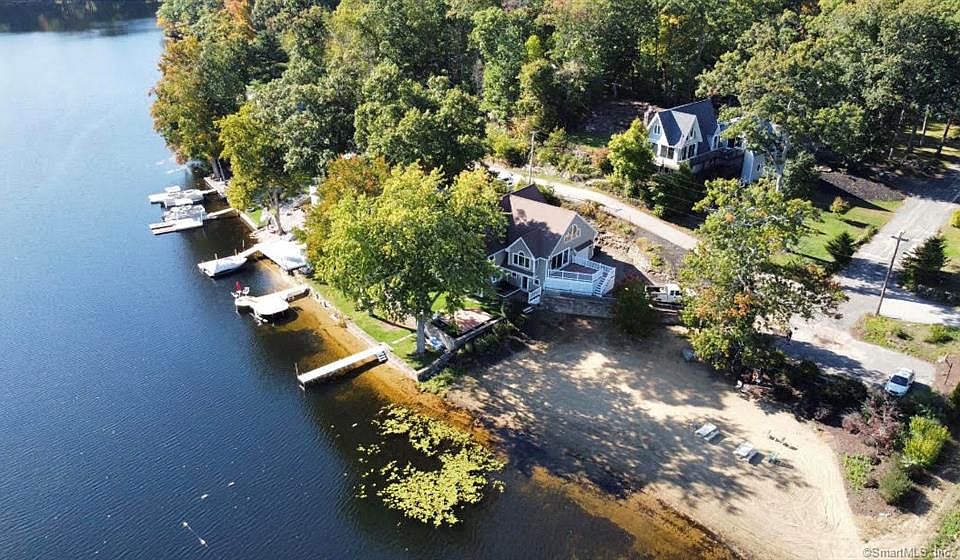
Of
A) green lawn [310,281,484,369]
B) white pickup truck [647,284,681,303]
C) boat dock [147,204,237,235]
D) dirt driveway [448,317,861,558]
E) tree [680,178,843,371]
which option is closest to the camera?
dirt driveway [448,317,861,558]

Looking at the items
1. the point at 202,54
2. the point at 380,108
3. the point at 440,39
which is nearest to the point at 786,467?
the point at 380,108

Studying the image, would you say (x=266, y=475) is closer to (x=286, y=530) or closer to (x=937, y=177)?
(x=286, y=530)

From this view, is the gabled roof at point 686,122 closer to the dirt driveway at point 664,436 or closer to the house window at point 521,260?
the house window at point 521,260

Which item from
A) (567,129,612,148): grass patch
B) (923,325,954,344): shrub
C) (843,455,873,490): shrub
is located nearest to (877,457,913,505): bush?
(843,455,873,490): shrub

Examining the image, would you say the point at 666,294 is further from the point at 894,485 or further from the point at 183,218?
the point at 183,218

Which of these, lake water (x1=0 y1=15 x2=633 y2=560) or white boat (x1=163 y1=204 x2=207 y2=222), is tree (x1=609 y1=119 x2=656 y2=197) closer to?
lake water (x1=0 y1=15 x2=633 y2=560)

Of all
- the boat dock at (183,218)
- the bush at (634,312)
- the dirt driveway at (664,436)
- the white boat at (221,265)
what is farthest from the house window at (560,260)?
the boat dock at (183,218)
